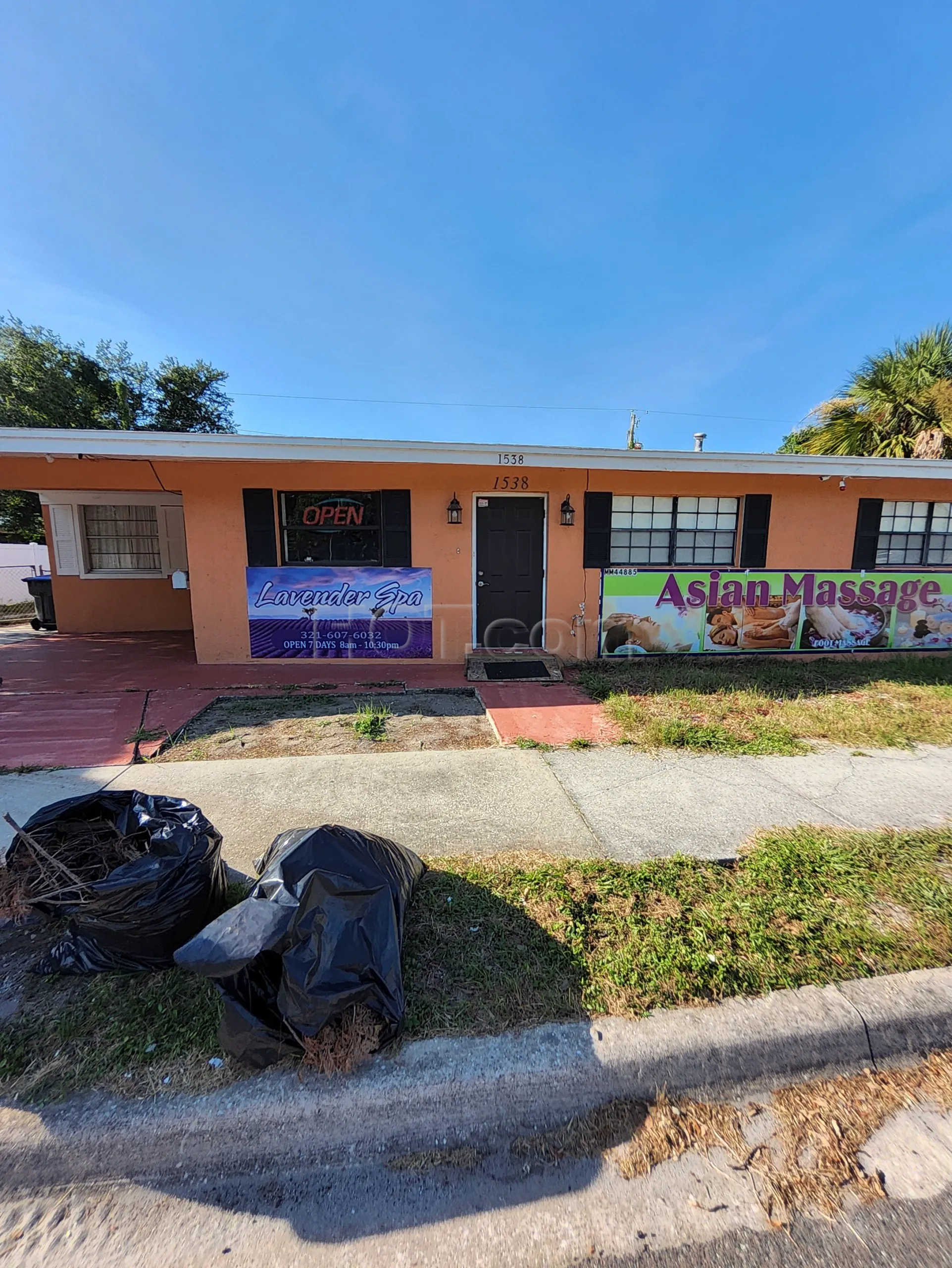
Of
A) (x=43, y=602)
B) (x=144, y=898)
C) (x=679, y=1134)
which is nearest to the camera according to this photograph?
(x=679, y=1134)

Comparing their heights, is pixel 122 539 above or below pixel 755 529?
below

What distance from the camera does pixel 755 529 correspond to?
7.65 meters

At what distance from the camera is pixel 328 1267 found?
1.31m

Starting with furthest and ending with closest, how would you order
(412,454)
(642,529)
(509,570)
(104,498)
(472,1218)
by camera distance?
(104,498) < (642,529) < (509,570) < (412,454) < (472,1218)

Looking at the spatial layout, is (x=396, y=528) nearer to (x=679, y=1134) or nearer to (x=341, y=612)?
(x=341, y=612)

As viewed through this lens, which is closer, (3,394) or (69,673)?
(69,673)

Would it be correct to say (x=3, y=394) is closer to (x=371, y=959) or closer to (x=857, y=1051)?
(x=371, y=959)

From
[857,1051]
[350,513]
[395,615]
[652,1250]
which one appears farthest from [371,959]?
[350,513]

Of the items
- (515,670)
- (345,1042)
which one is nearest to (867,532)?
(515,670)

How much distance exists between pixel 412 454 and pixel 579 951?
541 centimetres

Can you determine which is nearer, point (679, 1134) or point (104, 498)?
point (679, 1134)

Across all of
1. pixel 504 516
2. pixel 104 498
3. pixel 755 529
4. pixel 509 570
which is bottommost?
pixel 509 570

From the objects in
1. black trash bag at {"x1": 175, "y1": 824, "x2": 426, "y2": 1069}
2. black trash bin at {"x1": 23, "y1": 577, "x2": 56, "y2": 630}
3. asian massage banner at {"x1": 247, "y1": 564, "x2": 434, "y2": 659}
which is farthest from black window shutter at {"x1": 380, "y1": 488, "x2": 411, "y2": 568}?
black trash bin at {"x1": 23, "y1": 577, "x2": 56, "y2": 630}

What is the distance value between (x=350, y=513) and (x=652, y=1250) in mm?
7011
